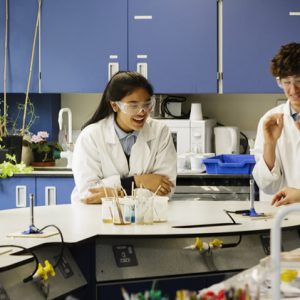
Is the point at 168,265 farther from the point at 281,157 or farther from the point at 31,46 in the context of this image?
A: the point at 31,46

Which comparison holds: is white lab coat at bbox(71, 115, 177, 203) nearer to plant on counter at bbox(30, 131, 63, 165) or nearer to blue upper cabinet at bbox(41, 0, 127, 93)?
blue upper cabinet at bbox(41, 0, 127, 93)

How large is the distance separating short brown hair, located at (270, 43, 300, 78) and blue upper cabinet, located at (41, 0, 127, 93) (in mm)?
2088

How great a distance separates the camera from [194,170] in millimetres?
5586

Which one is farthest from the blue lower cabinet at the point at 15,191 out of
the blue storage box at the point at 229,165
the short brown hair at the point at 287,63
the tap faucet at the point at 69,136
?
the short brown hair at the point at 287,63

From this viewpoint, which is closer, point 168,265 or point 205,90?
point 168,265

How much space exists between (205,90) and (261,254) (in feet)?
8.24

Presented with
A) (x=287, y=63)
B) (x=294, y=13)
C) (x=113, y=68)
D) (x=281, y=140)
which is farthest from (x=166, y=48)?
(x=287, y=63)

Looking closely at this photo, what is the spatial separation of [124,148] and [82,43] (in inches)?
73.2

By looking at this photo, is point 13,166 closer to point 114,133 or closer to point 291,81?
point 114,133

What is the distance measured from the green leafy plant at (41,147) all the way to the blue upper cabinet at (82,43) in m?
0.33

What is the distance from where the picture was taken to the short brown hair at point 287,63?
387cm

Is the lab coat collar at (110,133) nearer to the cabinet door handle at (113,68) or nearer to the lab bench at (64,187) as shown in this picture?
the lab bench at (64,187)

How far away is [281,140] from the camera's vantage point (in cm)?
413

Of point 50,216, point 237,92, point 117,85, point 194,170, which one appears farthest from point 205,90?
point 50,216
